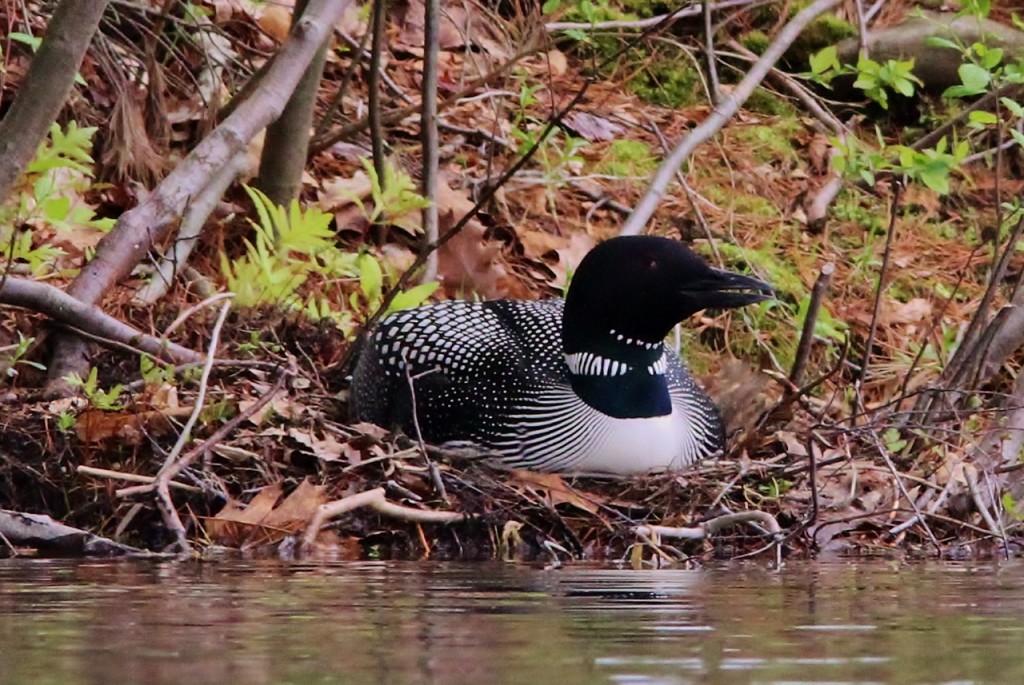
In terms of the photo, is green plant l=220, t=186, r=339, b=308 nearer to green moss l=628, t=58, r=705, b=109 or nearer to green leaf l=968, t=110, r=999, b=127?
green leaf l=968, t=110, r=999, b=127

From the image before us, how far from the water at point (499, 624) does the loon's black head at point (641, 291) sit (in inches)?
53.5

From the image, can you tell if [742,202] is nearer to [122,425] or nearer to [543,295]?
[543,295]

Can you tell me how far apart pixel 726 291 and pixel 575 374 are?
0.51 m

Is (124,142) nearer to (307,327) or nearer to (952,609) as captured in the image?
(307,327)

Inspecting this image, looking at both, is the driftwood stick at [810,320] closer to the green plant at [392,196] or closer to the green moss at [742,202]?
the green plant at [392,196]

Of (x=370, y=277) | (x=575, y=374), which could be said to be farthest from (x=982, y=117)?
(x=370, y=277)

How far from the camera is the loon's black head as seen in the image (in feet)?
18.0

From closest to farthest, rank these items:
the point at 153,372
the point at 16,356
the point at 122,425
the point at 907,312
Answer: the point at 122,425
the point at 16,356
the point at 153,372
the point at 907,312

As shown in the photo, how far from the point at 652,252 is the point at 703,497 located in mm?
791

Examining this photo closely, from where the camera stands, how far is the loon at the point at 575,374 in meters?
5.40

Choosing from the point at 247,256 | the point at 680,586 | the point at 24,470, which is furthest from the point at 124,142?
the point at 680,586

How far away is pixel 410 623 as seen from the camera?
300 cm

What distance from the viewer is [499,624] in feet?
9.78

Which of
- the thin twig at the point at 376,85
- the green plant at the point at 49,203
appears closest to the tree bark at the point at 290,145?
the thin twig at the point at 376,85
